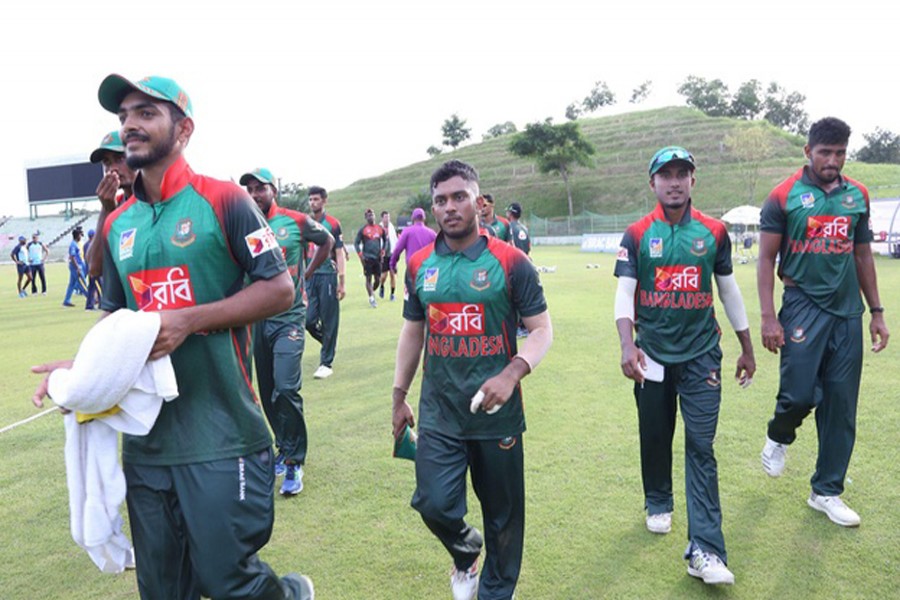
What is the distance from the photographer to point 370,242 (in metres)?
16.3

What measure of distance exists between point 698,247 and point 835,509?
191 cm

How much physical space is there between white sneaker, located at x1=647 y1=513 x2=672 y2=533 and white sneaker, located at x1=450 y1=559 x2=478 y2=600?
1.29 meters

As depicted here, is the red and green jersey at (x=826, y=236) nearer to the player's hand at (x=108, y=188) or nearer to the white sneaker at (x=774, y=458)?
the white sneaker at (x=774, y=458)

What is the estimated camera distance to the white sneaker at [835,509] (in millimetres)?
4066

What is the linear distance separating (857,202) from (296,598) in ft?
13.6

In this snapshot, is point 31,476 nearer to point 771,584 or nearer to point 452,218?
point 452,218

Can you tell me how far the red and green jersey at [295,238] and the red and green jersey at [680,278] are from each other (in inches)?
114

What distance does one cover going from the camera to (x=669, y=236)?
400 cm

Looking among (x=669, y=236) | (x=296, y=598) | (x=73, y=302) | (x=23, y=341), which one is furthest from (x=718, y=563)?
(x=73, y=302)

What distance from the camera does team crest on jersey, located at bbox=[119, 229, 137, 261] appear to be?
259 cm

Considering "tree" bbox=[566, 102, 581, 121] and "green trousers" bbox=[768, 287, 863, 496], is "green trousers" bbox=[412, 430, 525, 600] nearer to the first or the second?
"green trousers" bbox=[768, 287, 863, 496]

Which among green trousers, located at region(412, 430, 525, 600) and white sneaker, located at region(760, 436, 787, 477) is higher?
green trousers, located at region(412, 430, 525, 600)

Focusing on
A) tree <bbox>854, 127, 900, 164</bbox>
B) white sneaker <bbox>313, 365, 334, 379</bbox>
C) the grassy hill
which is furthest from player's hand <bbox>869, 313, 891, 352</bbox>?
tree <bbox>854, 127, 900, 164</bbox>

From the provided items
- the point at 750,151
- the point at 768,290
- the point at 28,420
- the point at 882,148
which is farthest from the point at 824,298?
the point at 882,148
